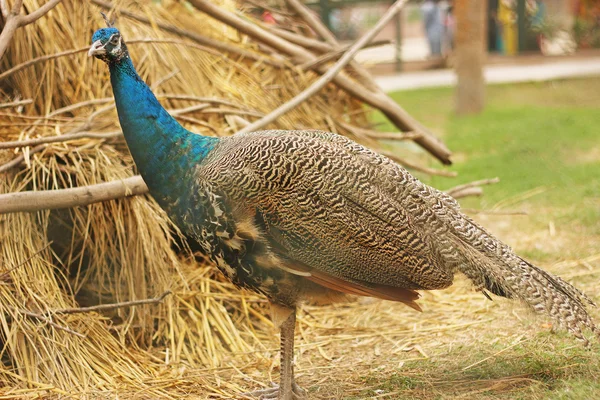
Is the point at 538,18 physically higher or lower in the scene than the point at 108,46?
lower

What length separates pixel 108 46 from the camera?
3.42 meters

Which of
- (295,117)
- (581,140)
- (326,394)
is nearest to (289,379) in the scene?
(326,394)

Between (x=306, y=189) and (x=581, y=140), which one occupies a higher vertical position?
(x=306, y=189)

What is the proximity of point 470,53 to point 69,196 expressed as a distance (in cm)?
779

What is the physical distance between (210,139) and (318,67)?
92.5 inches

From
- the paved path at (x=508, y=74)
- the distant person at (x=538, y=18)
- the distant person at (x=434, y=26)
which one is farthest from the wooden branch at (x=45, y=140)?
the distant person at (x=538, y=18)

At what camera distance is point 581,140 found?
8.60 metres

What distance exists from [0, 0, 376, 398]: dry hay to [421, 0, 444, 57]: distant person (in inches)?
458

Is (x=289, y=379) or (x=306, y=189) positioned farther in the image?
(x=289, y=379)

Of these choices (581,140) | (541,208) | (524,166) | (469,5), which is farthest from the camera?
(469,5)

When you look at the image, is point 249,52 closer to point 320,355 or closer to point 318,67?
point 318,67

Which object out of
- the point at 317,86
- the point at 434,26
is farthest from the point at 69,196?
the point at 434,26

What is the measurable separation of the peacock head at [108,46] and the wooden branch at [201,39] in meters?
1.78

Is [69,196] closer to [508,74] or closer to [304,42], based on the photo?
[304,42]
